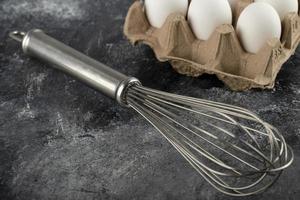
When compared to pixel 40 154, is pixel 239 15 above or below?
above

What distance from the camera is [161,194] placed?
90 centimetres

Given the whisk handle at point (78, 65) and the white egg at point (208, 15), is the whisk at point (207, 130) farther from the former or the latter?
the white egg at point (208, 15)

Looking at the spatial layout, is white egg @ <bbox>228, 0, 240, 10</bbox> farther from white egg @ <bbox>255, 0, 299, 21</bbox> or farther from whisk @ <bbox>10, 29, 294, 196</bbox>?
whisk @ <bbox>10, 29, 294, 196</bbox>

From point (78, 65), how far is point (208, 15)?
255 millimetres

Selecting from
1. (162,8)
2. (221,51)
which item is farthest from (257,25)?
(162,8)

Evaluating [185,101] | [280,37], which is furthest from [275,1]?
[185,101]

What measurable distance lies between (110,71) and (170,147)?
0.17 m

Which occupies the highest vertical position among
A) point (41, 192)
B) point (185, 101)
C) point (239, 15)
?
point (239, 15)

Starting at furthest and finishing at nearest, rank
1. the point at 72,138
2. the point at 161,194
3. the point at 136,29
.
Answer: the point at 136,29 < the point at 72,138 < the point at 161,194

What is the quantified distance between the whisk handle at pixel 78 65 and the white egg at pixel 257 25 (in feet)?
0.70

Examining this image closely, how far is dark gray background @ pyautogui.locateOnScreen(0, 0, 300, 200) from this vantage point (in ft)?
3.00

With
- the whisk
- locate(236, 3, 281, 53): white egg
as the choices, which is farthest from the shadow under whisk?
locate(236, 3, 281, 53): white egg

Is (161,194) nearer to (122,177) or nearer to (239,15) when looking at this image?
(122,177)

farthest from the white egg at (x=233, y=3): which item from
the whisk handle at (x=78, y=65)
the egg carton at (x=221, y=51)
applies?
the whisk handle at (x=78, y=65)
